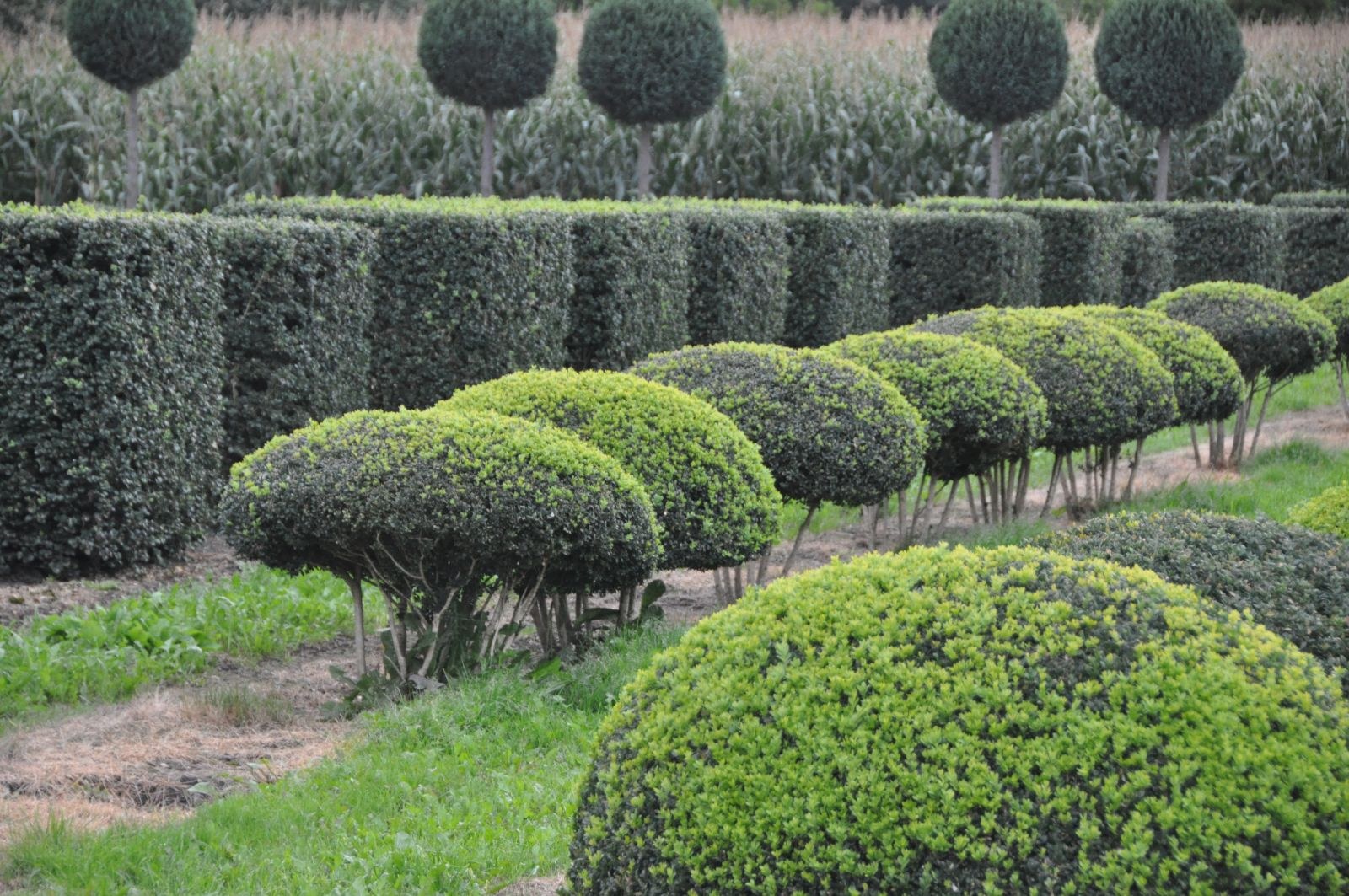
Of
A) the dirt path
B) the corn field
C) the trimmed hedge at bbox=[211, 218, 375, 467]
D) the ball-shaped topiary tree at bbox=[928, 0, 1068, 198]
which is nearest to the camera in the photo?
the dirt path

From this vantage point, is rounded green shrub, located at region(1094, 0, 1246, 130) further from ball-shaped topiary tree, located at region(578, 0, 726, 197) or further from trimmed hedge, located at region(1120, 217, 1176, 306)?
ball-shaped topiary tree, located at region(578, 0, 726, 197)

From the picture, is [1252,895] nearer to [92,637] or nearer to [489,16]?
[92,637]

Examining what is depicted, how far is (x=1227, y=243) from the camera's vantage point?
18.2 meters

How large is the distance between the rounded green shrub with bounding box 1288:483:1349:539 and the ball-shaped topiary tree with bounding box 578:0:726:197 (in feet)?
46.6

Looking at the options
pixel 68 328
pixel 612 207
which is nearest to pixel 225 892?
pixel 68 328

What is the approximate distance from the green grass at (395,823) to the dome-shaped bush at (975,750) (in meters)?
0.82

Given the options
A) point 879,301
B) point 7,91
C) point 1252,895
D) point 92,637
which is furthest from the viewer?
point 7,91

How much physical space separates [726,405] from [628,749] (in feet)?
13.4

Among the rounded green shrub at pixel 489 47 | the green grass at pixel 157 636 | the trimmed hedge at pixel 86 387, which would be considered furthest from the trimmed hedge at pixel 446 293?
the rounded green shrub at pixel 489 47

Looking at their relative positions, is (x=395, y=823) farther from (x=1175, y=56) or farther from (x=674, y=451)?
(x=1175, y=56)

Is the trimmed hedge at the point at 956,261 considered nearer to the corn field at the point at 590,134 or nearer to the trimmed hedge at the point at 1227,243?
the trimmed hedge at the point at 1227,243

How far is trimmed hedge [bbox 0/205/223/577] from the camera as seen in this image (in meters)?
7.21

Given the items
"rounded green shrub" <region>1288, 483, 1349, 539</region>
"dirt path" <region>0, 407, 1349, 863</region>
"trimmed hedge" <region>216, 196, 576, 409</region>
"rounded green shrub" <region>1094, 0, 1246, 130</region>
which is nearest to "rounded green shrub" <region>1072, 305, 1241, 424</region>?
"trimmed hedge" <region>216, 196, 576, 409</region>

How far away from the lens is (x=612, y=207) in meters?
11.5
